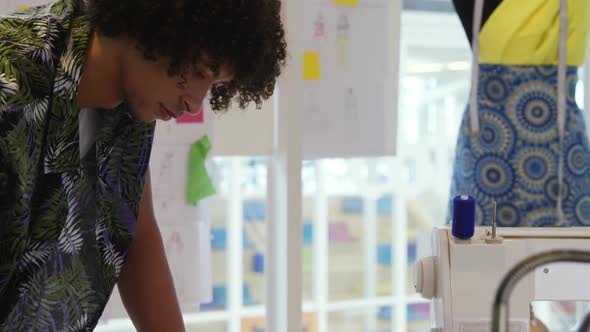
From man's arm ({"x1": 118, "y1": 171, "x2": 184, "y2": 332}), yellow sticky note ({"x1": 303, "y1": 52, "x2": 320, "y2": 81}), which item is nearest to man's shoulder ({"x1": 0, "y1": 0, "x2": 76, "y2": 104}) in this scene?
man's arm ({"x1": 118, "y1": 171, "x2": 184, "y2": 332})

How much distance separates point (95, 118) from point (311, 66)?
0.94 meters

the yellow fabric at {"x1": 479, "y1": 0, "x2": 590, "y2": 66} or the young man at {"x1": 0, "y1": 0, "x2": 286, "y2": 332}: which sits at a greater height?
the yellow fabric at {"x1": 479, "y1": 0, "x2": 590, "y2": 66}

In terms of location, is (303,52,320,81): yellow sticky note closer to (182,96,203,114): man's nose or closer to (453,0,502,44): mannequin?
(453,0,502,44): mannequin

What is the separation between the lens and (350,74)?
75.2 inches

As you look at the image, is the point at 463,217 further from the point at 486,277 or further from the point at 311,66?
the point at 311,66

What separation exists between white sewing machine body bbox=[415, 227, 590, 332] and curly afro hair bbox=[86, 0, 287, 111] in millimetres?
404

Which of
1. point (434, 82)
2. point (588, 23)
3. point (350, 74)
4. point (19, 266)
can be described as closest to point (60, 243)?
point (19, 266)

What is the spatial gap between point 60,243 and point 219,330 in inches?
74.8

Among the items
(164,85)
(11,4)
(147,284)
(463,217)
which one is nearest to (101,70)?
(164,85)

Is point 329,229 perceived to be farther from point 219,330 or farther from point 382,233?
point 219,330

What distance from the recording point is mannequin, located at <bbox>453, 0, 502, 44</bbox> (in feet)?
5.85

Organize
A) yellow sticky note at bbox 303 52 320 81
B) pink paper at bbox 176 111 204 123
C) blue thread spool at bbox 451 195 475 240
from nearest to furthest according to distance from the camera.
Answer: blue thread spool at bbox 451 195 475 240
pink paper at bbox 176 111 204 123
yellow sticky note at bbox 303 52 320 81

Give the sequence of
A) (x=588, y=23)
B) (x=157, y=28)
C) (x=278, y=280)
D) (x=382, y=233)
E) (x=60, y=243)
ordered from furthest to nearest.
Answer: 1. (x=382, y=233)
2. (x=588, y=23)
3. (x=278, y=280)
4. (x=60, y=243)
5. (x=157, y=28)

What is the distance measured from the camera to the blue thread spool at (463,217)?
0.93 m
